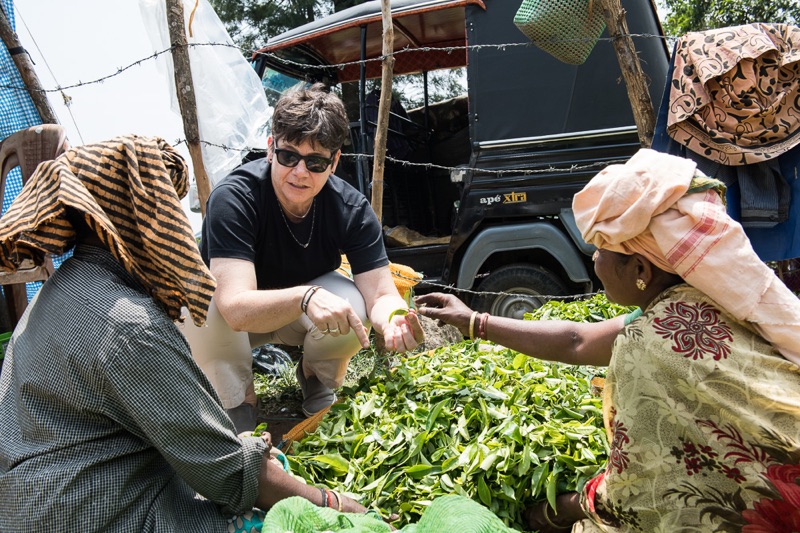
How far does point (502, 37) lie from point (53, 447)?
4432 mm

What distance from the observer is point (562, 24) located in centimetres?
405

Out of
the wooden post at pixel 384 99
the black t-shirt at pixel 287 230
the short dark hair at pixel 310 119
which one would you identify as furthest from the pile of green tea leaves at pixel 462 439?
the wooden post at pixel 384 99

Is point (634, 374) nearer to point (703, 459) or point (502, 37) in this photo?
point (703, 459)

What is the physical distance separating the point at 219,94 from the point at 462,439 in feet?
14.7

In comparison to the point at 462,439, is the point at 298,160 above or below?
above

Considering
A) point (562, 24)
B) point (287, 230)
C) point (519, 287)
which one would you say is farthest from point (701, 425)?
point (519, 287)

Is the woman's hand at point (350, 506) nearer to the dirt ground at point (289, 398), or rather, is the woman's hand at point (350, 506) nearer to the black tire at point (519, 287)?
the dirt ground at point (289, 398)

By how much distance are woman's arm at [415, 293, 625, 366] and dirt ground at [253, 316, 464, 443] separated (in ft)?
3.66

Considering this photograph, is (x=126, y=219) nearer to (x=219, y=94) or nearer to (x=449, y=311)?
(x=449, y=311)

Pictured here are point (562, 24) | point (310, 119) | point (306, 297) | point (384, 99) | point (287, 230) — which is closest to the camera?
point (306, 297)

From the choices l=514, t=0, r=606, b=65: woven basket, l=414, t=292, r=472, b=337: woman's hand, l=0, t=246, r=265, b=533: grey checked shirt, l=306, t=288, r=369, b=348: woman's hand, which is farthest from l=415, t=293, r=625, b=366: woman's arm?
l=514, t=0, r=606, b=65: woven basket

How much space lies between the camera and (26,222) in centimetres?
153

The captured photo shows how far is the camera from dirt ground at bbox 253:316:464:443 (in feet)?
12.6

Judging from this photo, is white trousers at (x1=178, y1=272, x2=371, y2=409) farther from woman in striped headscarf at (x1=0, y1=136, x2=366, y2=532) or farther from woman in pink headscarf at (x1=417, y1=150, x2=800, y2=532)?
woman in pink headscarf at (x1=417, y1=150, x2=800, y2=532)
